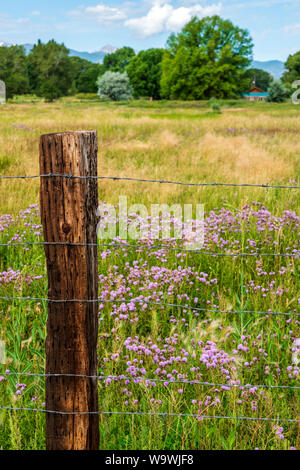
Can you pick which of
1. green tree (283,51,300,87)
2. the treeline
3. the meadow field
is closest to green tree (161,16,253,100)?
the treeline

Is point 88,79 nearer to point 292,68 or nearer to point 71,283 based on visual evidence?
point 292,68

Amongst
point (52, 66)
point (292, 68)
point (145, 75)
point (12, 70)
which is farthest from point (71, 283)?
point (292, 68)

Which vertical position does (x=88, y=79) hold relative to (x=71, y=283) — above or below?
above

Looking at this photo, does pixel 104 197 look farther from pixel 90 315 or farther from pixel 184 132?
pixel 184 132

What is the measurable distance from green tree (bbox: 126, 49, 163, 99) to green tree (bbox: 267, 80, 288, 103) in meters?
26.6

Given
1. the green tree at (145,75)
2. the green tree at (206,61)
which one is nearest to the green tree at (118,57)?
the green tree at (145,75)

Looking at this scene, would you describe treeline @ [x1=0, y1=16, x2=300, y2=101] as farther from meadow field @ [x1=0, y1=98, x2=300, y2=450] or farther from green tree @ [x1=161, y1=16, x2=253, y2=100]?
meadow field @ [x1=0, y1=98, x2=300, y2=450]

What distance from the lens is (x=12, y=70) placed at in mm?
70125

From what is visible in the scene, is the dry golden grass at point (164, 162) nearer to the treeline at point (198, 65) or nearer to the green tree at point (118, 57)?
the treeline at point (198, 65)

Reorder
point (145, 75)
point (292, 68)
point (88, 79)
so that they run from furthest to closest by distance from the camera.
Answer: point (88, 79) < point (292, 68) < point (145, 75)

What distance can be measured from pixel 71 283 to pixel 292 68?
105077 mm

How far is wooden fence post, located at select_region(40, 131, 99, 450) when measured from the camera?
213 cm

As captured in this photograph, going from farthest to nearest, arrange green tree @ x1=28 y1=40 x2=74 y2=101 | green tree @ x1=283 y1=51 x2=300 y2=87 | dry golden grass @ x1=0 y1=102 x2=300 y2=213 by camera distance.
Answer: green tree @ x1=283 y1=51 x2=300 y2=87 → green tree @ x1=28 y1=40 x2=74 y2=101 → dry golden grass @ x1=0 y1=102 x2=300 y2=213

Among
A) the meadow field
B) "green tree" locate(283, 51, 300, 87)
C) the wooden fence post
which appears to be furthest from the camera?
"green tree" locate(283, 51, 300, 87)
